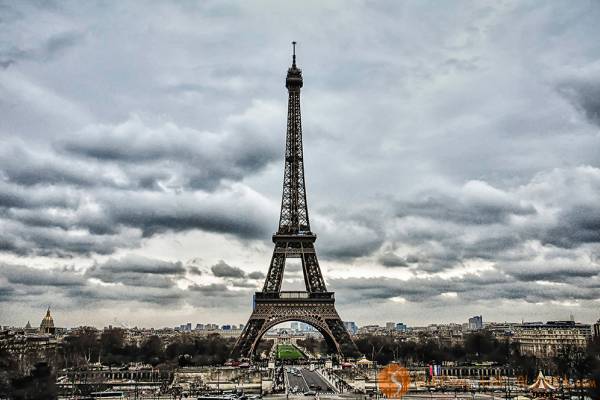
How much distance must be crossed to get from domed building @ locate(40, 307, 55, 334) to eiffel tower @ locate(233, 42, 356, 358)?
11285cm

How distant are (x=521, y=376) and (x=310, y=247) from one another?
96.0 feet

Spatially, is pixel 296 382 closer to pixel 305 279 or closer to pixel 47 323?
pixel 305 279

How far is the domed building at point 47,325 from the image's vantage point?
172500 millimetres

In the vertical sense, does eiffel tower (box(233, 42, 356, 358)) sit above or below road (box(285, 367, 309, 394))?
Result: above

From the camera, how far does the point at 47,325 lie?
175250mm

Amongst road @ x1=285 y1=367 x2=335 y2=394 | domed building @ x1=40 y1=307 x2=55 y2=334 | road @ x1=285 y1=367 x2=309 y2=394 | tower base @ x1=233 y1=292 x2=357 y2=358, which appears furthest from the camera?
domed building @ x1=40 y1=307 x2=55 y2=334

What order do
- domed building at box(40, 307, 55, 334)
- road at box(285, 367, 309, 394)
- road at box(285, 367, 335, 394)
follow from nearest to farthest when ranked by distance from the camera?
1. road at box(285, 367, 309, 394)
2. road at box(285, 367, 335, 394)
3. domed building at box(40, 307, 55, 334)

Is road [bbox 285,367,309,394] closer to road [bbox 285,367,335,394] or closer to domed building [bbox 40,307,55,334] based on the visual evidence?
road [bbox 285,367,335,394]

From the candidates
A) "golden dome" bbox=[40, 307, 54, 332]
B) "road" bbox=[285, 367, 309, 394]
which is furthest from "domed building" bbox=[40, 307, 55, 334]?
"road" bbox=[285, 367, 309, 394]

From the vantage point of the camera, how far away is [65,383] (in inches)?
2709

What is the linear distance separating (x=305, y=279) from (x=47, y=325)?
120 m

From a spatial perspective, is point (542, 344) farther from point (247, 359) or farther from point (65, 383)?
point (65, 383)

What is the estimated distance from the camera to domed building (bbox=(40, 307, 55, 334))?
17250cm

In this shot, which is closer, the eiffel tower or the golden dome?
the eiffel tower
